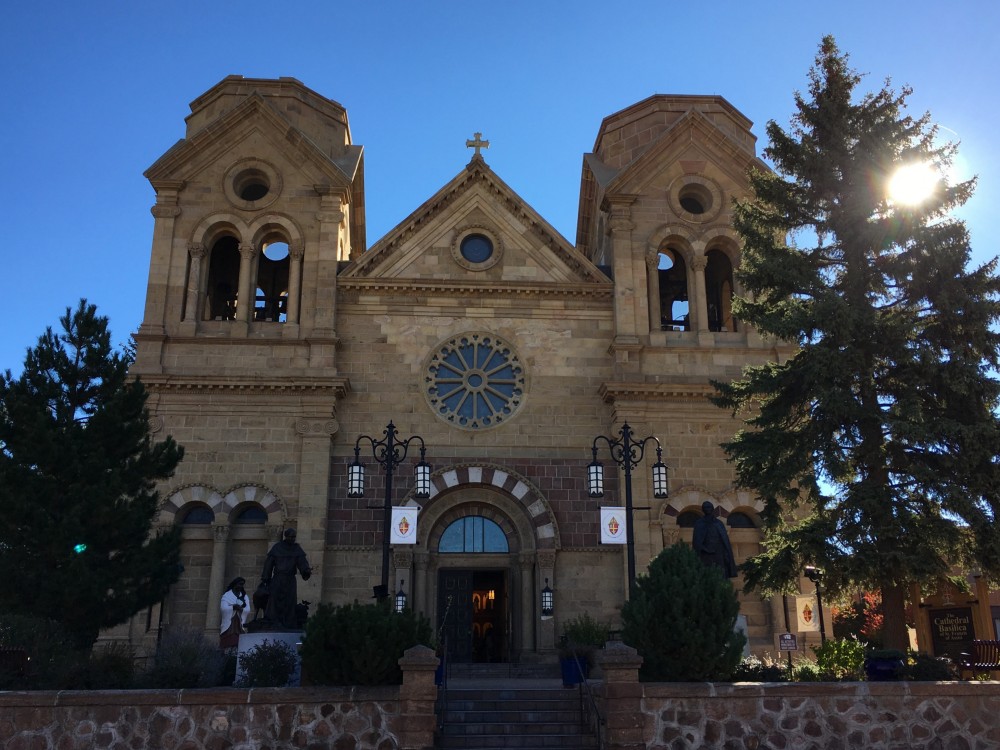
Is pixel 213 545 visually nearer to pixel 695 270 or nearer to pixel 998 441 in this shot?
pixel 695 270

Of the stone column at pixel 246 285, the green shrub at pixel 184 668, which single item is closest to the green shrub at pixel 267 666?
the green shrub at pixel 184 668

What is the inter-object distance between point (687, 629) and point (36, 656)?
37.3ft

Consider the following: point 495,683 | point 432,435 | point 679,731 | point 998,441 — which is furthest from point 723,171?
point 679,731

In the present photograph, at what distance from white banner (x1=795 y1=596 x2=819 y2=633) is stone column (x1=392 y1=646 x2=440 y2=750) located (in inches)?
549

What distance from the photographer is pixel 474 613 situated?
28.7m

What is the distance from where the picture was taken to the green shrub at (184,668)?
53.8 ft

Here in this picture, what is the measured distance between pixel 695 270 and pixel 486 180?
23.9 feet

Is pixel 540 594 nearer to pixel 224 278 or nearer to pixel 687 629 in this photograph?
pixel 687 629

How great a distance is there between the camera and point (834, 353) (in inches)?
744

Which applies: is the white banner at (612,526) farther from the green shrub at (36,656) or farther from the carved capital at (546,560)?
the green shrub at (36,656)

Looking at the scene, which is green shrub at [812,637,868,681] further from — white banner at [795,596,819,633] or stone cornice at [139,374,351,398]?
stone cornice at [139,374,351,398]

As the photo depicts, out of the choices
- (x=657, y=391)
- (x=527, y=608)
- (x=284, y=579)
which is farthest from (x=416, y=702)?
(x=657, y=391)

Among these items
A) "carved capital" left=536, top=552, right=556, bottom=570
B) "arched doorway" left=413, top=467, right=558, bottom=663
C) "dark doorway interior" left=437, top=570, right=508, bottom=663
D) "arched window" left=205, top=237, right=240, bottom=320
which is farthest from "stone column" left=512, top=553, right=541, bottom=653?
"arched window" left=205, top=237, right=240, bottom=320

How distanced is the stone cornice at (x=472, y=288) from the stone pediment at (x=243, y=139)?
11.1 feet
